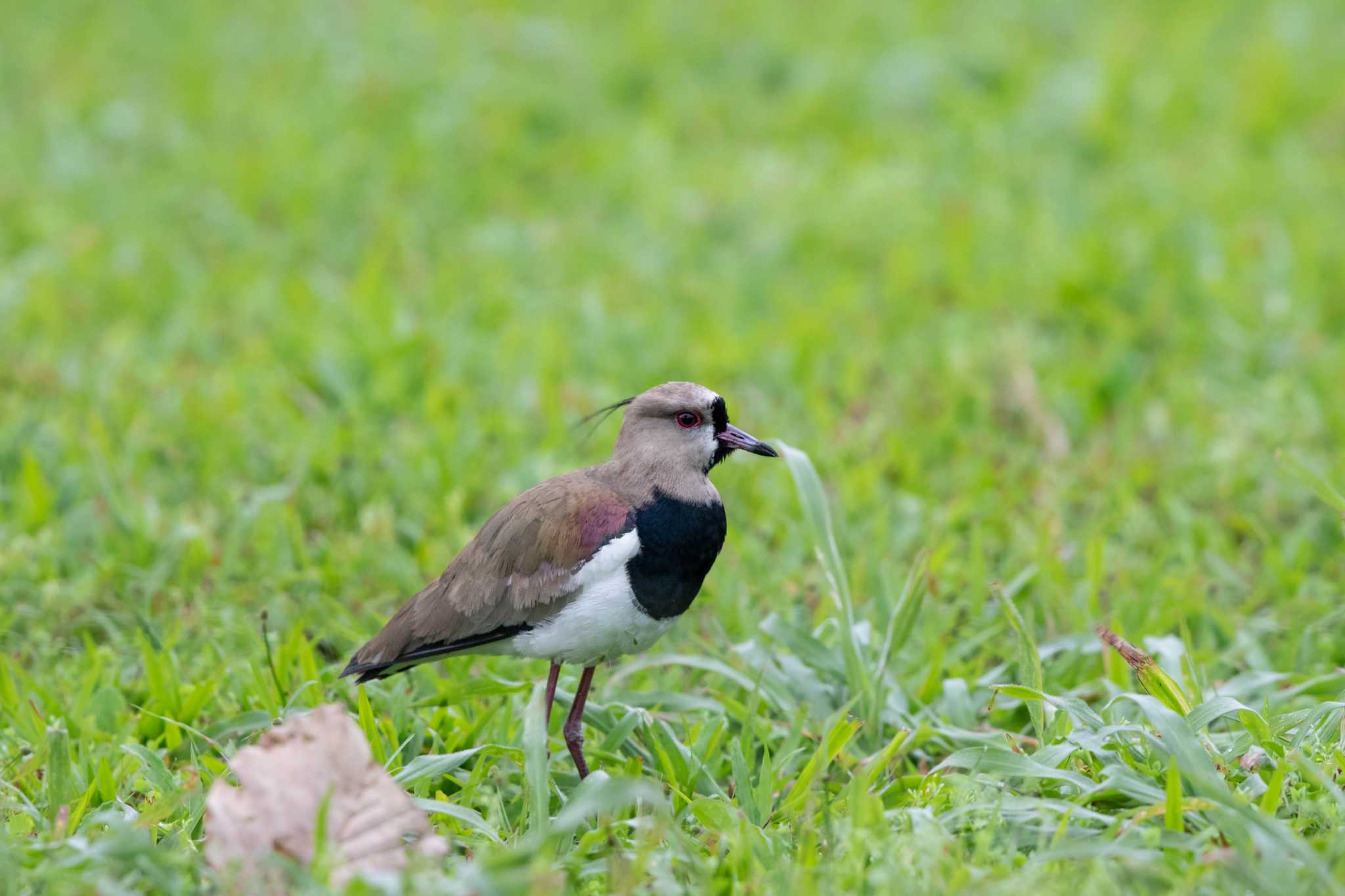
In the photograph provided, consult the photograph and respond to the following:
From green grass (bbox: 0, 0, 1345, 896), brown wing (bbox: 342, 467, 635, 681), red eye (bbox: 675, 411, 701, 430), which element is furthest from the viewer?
red eye (bbox: 675, 411, 701, 430)

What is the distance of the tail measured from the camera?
3.68 meters

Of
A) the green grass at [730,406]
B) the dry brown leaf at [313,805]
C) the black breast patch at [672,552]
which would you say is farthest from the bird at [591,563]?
the dry brown leaf at [313,805]

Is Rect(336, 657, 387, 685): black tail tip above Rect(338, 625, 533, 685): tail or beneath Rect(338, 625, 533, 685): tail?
beneath

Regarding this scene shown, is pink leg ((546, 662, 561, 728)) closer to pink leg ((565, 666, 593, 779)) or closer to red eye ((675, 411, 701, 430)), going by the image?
pink leg ((565, 666, 593, 779))

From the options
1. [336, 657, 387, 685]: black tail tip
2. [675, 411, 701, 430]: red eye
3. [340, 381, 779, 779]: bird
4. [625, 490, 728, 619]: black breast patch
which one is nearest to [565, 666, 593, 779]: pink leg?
[340, 381, 779, 779]: bird

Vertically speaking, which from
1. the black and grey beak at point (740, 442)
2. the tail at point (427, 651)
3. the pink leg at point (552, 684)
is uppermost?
the black and grey beak at point (740, 442)

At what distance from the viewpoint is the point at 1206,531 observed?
5094 millimetres

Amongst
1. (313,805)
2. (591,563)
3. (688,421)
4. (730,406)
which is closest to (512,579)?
(591,563)

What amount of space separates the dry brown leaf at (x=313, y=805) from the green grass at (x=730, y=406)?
15cm

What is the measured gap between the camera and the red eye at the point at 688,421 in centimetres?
375

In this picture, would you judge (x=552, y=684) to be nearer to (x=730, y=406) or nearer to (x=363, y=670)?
(x=363, y=670)

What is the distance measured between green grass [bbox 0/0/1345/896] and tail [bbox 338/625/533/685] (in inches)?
6.1

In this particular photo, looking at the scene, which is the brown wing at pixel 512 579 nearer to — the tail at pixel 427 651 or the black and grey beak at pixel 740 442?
the tail at pixel 427 651

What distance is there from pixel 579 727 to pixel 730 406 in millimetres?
2500
